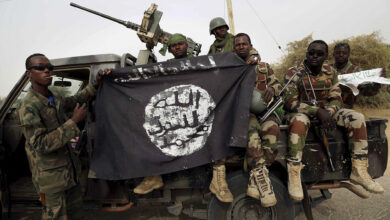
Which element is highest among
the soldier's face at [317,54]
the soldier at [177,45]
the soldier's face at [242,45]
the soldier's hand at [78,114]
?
the soldier at [177,45]

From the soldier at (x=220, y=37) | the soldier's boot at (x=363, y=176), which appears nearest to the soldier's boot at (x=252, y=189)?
the soldier's boot at (x=363, y=176)

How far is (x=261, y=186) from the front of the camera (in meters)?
2.03

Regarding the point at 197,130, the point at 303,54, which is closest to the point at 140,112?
the point at 197,130

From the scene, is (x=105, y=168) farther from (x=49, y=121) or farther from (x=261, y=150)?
(x=261, y=150)

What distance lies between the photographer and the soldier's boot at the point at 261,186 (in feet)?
6.55

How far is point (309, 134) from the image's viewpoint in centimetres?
223

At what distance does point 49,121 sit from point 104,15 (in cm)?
381

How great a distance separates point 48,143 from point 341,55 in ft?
13.2

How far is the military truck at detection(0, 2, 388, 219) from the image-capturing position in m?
2.16

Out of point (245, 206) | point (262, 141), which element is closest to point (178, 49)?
point (262, 141)

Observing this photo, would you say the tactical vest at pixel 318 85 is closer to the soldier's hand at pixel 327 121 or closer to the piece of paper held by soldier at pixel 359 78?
the piece of paper held by soldier at pixel 359 78

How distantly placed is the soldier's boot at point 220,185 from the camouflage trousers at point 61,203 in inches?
54.5

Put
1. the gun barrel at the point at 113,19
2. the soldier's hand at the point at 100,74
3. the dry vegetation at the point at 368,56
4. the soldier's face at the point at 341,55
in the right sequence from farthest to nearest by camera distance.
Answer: the dry vegetation at the point at 368,56
the gun barrel at the point at 113,19
the soldier's face at the point at 341,55
the soldier's hand at the point at 100,74

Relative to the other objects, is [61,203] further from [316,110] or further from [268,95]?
[316,110]
